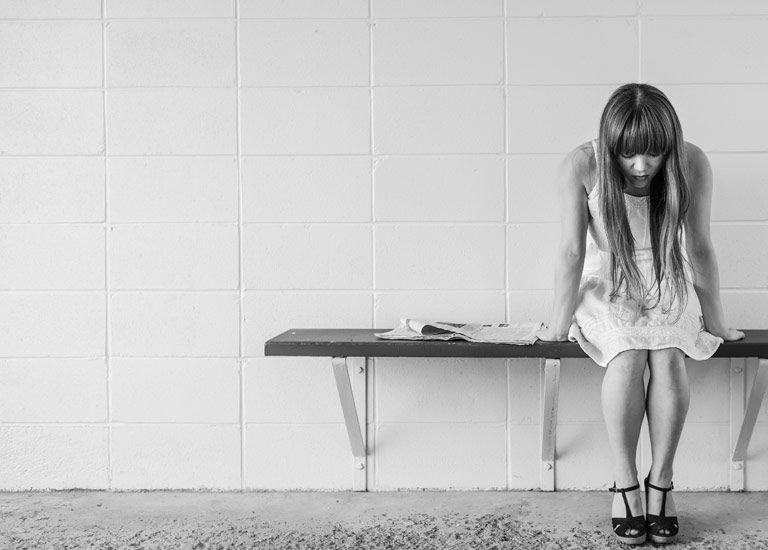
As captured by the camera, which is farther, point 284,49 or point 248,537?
point 284,49

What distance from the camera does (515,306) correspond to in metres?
2.23

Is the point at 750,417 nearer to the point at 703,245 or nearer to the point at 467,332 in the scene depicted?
the point at 703,245

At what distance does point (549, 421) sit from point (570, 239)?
55 centimetres

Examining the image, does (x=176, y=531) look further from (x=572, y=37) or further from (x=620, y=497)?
(x=572, y=37)

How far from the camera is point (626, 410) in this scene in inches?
70.7

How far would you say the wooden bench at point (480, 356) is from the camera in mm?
1910

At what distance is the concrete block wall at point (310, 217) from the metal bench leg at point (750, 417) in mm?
45

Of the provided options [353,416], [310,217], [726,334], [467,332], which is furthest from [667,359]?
[310,217]

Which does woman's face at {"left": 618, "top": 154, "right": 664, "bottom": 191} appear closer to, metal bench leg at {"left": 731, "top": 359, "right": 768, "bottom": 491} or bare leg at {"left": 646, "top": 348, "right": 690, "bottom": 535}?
bare leg at {"left": 646, "top": 348, "right": 690, "bottom": 535}

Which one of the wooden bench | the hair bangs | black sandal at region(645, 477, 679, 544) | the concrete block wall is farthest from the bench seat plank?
the hair bangs

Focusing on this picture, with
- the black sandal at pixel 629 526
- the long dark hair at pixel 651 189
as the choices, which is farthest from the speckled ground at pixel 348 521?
the long dark hair at pixel 651 189

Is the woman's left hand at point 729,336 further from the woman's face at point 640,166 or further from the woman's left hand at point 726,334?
the woman's face at point 640,166

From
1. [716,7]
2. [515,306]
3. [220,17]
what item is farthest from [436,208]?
[716,7]

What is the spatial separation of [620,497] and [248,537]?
924 mm
